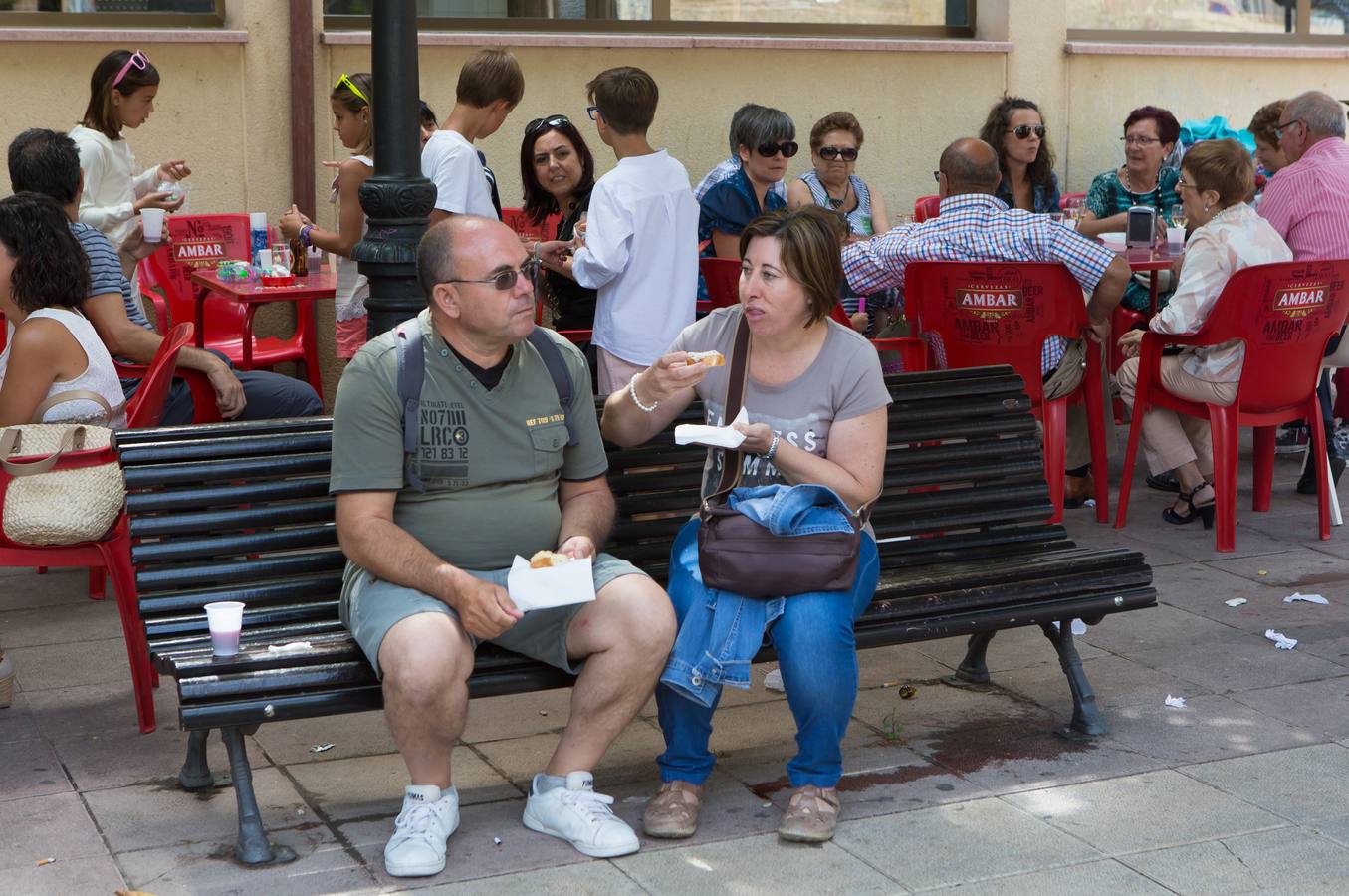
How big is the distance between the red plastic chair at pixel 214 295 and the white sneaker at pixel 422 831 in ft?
13.8

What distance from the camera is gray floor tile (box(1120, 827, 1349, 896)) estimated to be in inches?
137

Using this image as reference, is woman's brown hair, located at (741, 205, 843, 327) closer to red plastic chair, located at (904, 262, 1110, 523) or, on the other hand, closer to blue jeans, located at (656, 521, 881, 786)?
blue jeans, located at (656, 521, 881, 786)

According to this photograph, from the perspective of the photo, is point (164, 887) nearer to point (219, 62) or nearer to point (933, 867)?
point (933, 867)

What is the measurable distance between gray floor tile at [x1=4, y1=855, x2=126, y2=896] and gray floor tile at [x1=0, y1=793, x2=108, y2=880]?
0.09 ft

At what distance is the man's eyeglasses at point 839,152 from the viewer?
7.89 m

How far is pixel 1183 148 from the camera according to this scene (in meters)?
9.07

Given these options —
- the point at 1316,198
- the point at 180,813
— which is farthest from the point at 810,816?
the point at 1316,198

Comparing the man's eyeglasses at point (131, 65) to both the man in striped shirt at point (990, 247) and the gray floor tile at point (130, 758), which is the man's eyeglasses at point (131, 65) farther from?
the gray floor tile at point (130, 758)

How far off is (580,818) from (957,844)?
85 cm

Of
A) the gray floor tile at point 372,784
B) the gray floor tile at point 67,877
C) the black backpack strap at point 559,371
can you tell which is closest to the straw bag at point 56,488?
the gray floor tile at point 372,784

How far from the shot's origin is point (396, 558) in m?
3.61

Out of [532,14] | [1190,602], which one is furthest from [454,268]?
[532,14]

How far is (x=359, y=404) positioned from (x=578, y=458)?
57cm

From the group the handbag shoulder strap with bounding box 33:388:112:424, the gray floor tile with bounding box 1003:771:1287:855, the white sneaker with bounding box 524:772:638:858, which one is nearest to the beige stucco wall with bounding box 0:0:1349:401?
the handbag shoulder strap with bounding box 33:388:112:424
